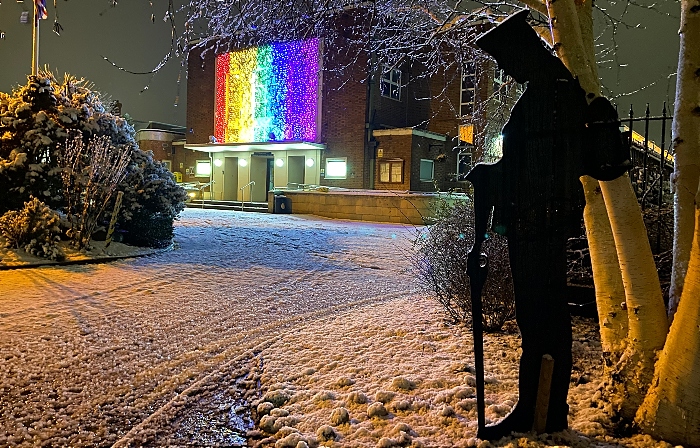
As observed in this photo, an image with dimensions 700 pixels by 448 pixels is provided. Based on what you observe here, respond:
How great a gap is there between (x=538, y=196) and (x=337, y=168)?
23.0m

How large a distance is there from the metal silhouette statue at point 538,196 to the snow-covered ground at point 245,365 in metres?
0.37

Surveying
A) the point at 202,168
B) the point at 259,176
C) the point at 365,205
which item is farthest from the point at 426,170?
the point at 202,168

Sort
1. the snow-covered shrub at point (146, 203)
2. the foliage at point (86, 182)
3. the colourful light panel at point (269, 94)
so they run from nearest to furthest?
1. the foliage at point (86, 182)
2. the snow-covered shrub at point (146, 203)
3. the colourful light panel at point (269, 94)

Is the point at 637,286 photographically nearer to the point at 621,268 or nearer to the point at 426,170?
the point at 621,268

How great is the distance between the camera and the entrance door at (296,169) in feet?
90.5

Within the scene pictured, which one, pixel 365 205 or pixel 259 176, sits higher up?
pixel 259 176

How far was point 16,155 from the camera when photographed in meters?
10.3

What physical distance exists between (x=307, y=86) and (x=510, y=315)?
2310 centimetres

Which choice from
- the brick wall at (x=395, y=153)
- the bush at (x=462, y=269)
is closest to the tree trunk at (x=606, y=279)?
the bush at (x=462, y=269)

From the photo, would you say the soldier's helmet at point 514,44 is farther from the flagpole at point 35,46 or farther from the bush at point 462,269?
the flagpole at point 35,46

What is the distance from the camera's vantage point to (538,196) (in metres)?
2.80

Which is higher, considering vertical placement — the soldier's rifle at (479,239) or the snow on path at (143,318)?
the soldier's rifle at (479,239)

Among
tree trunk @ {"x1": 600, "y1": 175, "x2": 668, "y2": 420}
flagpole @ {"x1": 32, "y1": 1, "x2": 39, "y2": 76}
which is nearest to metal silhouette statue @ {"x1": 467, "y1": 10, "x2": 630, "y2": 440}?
tree trunk @ {"x1": 600, "y1": 175, "x2": 668, "y2": 420}

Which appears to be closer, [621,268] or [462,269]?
[621,268]
